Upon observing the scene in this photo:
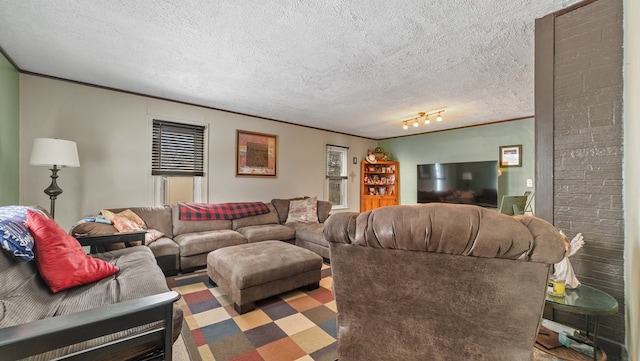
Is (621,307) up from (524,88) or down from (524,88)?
down

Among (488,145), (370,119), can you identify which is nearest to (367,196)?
(370,119)

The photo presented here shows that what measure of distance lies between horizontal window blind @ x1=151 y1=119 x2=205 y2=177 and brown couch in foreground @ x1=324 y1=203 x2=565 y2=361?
3411 millimetres

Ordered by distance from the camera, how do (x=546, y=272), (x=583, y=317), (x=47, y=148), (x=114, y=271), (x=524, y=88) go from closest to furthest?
(x=546, y=272) < (x=583, y=317) < (x=114, y=271) < (x=47, y=148) < (x=524, y=88)

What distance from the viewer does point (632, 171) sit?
1.11 metres

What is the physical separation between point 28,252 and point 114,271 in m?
0.47

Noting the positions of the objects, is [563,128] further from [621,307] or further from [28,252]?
[28,252]

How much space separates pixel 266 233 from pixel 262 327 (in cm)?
176

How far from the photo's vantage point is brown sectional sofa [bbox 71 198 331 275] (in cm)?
273

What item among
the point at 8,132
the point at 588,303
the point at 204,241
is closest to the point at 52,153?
the point at 8,132

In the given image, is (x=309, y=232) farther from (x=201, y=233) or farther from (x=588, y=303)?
(x=588, y=303)

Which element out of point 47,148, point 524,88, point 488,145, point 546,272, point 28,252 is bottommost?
point 28,252

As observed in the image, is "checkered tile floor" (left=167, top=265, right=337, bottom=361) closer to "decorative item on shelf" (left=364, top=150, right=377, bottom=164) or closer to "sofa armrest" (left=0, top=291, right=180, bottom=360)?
"sofa armrest" (left=0, top=291, right=180, bottom=360)

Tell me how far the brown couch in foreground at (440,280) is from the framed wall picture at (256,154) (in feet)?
11.8

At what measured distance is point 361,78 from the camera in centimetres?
272
